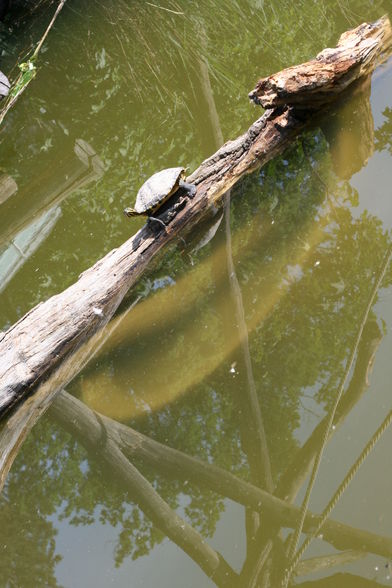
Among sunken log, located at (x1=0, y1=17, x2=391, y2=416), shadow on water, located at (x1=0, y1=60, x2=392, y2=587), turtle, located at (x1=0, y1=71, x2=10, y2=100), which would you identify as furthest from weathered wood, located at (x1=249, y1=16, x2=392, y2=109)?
turtle, located at (x1=0, y1=71, x2=10, y2=100)

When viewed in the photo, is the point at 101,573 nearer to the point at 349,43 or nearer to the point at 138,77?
the point at 349,43

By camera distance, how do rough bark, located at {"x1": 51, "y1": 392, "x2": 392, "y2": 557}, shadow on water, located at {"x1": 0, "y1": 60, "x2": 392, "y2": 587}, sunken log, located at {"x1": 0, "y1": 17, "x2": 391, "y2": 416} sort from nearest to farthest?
rough bark, located at {"x1": 51, "y1": 392, "x2": 392, "y2": 557}, shadow on water, located at {"x1": 0, "y1": 60, "x2": 392, "y2": 587}, sunken log, located at {"x1": 0, "y1": 17, "x2": 391, "y2": 416}

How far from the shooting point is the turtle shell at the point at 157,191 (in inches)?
143

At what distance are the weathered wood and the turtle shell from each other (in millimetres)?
847

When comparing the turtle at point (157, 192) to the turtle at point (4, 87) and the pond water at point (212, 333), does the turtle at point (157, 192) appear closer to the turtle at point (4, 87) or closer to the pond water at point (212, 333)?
the pond water at point (212, 333)

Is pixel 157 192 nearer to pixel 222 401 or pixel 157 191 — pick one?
pixel 157 191

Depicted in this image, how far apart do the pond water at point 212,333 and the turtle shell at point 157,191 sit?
57 centimetres

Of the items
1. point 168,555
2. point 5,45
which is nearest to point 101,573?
point 168,555

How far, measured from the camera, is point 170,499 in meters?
3.09

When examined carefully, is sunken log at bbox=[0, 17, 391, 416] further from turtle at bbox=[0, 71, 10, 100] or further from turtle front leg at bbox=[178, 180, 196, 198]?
turtle at bbox=[0, 71, 10, 100]

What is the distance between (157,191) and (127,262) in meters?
0.44

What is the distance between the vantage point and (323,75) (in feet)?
13.4

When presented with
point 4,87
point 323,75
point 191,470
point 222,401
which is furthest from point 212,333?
point 4,87

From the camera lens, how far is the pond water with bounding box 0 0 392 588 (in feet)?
9.45
